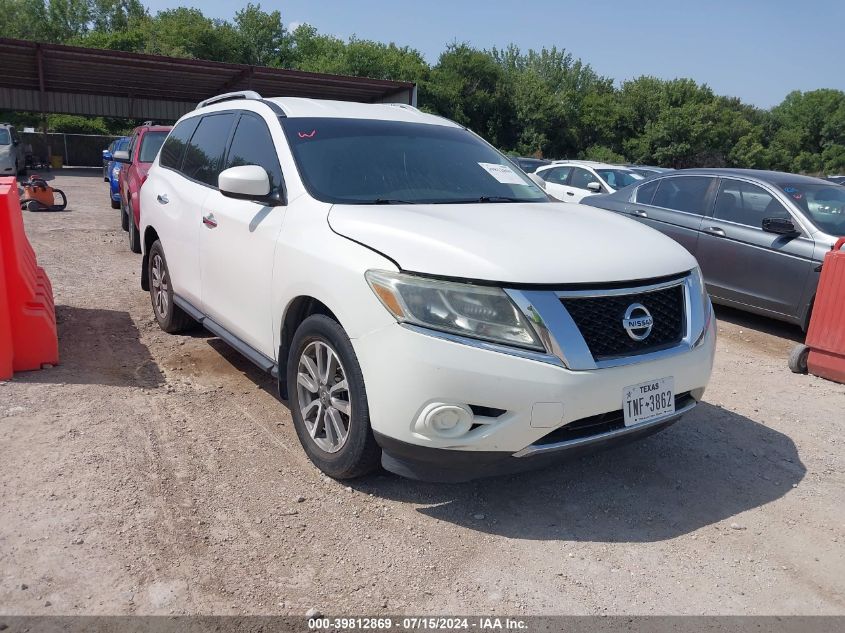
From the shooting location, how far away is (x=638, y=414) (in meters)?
3.21

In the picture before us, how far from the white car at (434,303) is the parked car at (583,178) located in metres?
9.83

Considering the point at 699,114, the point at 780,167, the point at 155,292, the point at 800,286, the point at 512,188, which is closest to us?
the point at 512,188

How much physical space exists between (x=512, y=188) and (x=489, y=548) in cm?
232

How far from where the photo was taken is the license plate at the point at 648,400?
3162 millimetres

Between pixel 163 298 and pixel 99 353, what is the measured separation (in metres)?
0.76

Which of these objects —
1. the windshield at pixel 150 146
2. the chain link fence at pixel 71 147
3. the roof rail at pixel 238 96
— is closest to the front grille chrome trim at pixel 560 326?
the roof rail at pixel 238 96

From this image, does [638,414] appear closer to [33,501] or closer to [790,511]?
[790,511]

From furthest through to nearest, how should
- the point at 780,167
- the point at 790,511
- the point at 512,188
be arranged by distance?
the point at 780,167
the point at 512,188
the point at 790,511

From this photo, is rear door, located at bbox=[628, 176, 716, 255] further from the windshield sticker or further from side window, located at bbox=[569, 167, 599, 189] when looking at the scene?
side window, located at bbox=[569, 167, 599, 189]

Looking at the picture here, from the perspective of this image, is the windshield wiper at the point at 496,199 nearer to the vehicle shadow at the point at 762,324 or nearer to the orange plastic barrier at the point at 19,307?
the orange plastic barrier at the point at 19,307

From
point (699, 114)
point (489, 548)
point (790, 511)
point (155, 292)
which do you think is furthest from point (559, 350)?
point (699, 114)

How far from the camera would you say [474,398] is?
294 cm

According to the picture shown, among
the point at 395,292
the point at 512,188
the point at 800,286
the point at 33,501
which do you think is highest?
the point at 512,188

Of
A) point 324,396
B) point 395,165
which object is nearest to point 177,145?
point 395,165
